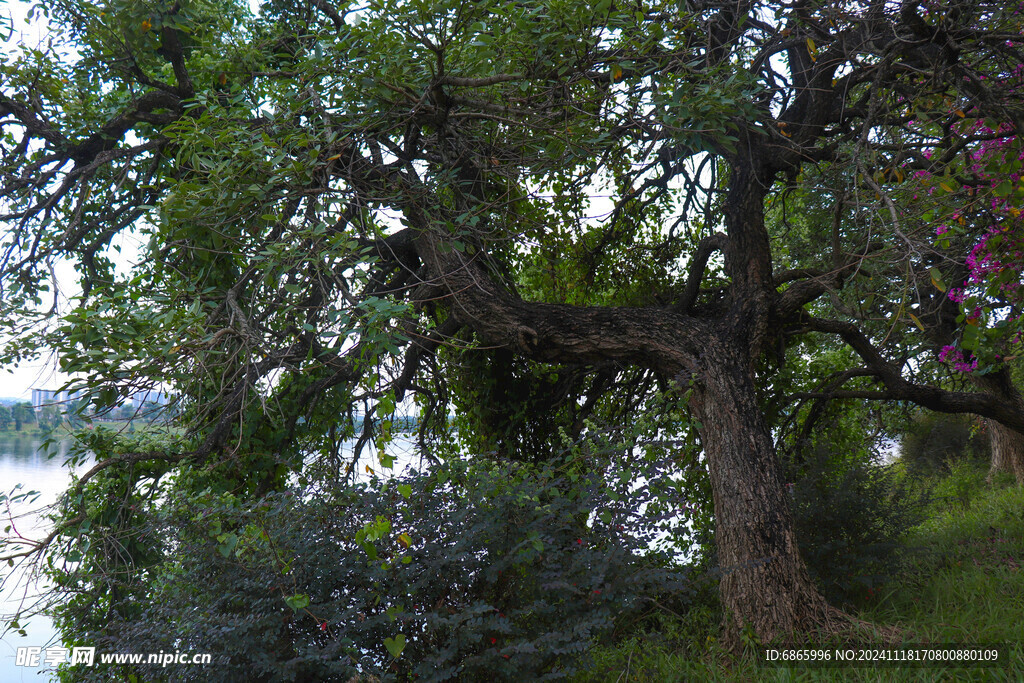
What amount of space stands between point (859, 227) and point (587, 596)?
423 cm

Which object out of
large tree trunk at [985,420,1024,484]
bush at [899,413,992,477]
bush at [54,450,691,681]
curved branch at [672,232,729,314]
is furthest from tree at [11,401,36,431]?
bush at [899,413,992,477]

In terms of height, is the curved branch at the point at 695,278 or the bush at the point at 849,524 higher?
the curved branch at the point at 695,278

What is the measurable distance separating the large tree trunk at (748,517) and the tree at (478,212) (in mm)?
16

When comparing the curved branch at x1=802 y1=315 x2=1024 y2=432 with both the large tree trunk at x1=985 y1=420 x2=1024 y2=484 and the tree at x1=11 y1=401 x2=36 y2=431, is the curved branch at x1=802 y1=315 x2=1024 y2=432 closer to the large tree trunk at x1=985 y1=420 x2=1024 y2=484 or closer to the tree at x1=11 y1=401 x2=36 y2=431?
the large tree trunk at x1=985 y1=420 x2=1024 y2=484

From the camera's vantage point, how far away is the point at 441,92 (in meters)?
3.87

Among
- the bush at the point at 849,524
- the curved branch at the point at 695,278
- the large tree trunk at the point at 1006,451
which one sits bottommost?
the bush at the point at 849,524

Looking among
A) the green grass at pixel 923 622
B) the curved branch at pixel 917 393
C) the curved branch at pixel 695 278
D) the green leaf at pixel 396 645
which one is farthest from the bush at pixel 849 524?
the green leaf at pixel 396 645

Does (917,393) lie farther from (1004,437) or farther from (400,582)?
(400,582)

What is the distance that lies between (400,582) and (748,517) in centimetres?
218

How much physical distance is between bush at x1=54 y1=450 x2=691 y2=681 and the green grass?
42 cm

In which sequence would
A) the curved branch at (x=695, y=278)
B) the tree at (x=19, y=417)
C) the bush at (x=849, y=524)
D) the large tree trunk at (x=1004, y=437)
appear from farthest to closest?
the large tree trunk at (x=1004, y=437) < the curved branch at (x=695, y=278) < the bush at (x=849, y=524) < the tree at (x=19, y=417)

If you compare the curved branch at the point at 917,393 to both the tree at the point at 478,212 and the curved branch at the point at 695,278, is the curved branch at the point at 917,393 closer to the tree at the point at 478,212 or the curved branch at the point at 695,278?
the tree at the point at 478,212

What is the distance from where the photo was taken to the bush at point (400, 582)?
2889 millimetres

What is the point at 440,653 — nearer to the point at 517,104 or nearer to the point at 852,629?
the point at 852,629
